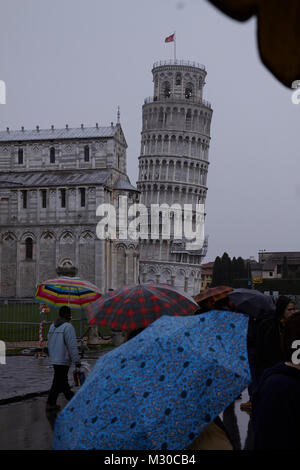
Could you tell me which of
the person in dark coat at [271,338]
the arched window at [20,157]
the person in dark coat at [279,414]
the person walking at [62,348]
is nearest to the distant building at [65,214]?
the arched window at [20,157]

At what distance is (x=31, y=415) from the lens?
36.2 ft

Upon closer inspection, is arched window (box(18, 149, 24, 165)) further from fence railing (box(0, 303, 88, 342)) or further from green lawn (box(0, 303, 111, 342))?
fence railing (box(0, 303, 88, 342))

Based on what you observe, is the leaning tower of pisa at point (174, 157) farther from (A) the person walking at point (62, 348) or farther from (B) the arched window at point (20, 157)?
(A) the person walking at point (62, 348)

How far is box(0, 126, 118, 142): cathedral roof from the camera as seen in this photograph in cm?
6241

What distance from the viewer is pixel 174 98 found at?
284ft

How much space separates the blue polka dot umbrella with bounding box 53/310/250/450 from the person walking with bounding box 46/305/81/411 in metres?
5.65

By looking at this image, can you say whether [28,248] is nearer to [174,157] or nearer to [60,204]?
[60,204]

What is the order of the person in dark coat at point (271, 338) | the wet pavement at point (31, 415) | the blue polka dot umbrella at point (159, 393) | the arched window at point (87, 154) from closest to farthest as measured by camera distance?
the blue polka dot umbrella at point (159, 393)
the person in dark coat at point (271, 338)
the wet pavement at point (31, 415)
the arched window at point (87, 154)

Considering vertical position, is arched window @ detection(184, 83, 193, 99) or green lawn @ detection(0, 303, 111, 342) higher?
arched window @ detection(184, 83, 193, 99)

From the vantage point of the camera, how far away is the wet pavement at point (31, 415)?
891cm

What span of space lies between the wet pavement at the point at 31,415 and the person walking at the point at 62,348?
558 mm

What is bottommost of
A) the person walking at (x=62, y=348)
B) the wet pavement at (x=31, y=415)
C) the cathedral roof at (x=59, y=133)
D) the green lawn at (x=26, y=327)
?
the green lawn at (x=26, y=327)

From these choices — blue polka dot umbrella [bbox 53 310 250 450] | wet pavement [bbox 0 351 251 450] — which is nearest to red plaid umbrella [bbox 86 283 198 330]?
wet pavement [bbox 0 351 251 450]
